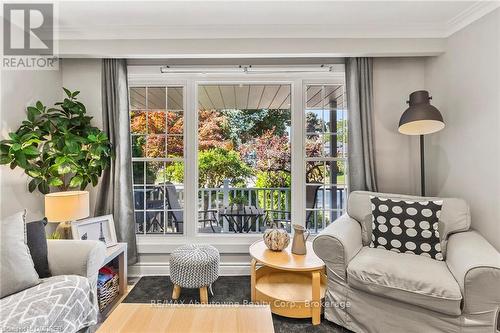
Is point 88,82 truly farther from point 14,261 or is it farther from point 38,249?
point 14,261

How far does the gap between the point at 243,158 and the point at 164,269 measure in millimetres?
1568

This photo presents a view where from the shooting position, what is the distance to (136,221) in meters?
2.90

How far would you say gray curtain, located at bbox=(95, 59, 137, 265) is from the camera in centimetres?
259

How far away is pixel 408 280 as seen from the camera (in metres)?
1.60

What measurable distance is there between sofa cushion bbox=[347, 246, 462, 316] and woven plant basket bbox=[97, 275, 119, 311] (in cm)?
200

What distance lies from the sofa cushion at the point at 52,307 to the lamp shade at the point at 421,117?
2.75 m

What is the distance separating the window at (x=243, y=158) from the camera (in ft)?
10.1

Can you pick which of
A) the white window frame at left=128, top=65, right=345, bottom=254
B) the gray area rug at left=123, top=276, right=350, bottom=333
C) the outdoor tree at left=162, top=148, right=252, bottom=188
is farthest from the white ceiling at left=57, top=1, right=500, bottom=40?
the gray area rug at left=123, top=276, right=350, bottom=333

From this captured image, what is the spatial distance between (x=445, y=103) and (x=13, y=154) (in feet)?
12.5

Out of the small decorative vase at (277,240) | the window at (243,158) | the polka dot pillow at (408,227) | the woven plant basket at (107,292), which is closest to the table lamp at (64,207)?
the woven plant basket at (107,292)

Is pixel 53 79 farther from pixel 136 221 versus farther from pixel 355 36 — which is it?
pixel 355 36

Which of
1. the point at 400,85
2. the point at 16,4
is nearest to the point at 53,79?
the point at 16,4

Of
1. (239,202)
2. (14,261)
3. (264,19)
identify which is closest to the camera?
(14,261)

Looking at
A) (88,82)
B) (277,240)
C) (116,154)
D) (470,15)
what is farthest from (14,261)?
(470,15)
